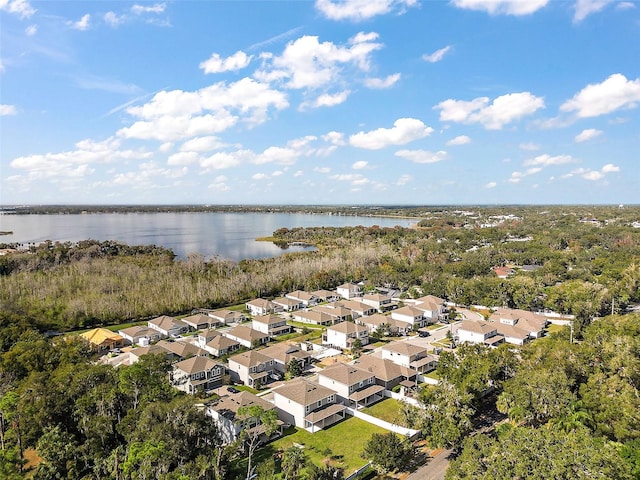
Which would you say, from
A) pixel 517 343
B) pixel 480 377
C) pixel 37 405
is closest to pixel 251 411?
pixel 37 405

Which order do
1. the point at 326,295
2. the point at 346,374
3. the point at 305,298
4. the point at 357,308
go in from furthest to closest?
the point at 326,295, the point at 305,298, the point at 357,308, the point at 346,374

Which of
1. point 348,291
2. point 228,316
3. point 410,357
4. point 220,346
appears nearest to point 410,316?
point 410,357

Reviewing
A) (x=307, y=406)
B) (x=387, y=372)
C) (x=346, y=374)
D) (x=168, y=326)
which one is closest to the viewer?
(x=307, y=406)

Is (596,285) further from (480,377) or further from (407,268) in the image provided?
(480,377)

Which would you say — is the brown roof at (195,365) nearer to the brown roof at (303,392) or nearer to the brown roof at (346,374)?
the brown roof at (303,392)

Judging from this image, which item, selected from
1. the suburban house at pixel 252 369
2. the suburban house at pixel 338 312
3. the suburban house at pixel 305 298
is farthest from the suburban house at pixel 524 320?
the suburban house at pixel 252 369

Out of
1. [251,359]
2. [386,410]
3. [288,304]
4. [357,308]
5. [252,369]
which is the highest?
[251,359]

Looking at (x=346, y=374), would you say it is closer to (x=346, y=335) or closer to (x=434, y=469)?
(x=434, y=469)
